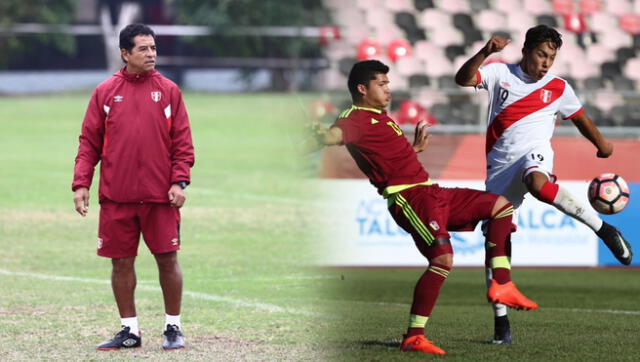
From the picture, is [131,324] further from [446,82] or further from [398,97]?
[446,82]

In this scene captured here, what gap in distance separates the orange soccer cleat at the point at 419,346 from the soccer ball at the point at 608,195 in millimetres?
1778

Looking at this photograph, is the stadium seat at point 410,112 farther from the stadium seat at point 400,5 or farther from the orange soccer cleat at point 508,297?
→ the orange soccer cleat at point 508,297

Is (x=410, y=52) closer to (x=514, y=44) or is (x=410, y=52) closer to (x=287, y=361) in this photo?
(x=514, y=44)

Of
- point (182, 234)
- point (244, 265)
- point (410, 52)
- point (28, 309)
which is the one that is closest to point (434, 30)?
point (410, 52)

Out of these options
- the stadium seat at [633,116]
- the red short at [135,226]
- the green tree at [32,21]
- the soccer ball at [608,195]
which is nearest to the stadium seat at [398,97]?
the stadium seat at [633,116]

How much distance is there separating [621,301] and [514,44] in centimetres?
924

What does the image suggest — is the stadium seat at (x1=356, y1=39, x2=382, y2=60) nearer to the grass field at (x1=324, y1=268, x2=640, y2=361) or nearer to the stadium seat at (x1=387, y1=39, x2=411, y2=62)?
the stadium seat at (x1=387, y1=39, x2=411, y2=62)

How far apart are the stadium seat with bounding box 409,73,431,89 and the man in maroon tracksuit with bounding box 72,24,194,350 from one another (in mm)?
12011

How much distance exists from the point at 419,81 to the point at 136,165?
12342 mm

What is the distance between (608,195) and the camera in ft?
25.1

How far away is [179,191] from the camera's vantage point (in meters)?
6.69

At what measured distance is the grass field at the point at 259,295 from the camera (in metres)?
6.80

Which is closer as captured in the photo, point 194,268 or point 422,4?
point 194,268

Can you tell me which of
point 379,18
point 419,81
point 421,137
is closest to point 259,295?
point 421,137
